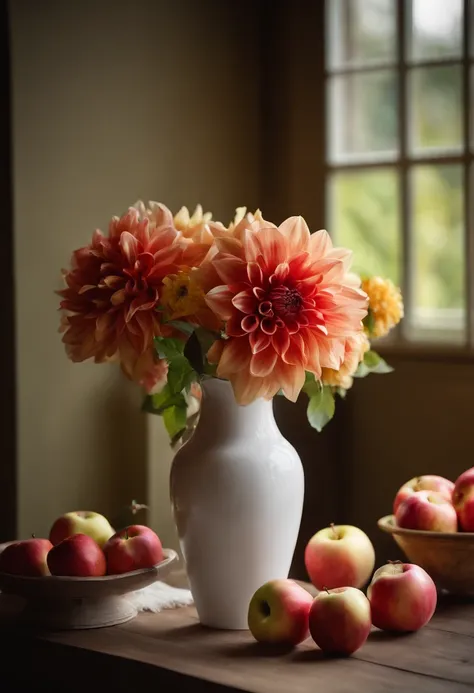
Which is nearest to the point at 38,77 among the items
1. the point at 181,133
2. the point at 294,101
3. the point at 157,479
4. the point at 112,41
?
the point at 112,41

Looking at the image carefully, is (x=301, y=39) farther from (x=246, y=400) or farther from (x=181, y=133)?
(x=246, y=400)

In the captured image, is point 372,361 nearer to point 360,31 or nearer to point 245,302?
point 245,302

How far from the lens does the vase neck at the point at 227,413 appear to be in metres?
1.30

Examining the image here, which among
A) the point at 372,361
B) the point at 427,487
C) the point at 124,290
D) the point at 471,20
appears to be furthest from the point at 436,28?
the point at 124,290

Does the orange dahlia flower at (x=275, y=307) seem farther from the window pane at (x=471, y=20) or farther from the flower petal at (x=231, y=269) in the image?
the window pane at (x=471, y=20)

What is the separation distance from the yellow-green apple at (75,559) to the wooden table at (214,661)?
0.27ft

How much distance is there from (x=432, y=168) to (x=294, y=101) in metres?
0.41

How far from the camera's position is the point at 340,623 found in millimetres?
1157

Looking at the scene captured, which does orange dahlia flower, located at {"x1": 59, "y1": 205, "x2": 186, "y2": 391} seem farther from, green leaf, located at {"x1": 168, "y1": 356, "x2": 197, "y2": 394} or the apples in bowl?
the apples in bowl

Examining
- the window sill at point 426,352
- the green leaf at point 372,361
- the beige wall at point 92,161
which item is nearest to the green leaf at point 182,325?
the green leaf at point 372,361

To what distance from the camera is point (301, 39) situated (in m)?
2.48

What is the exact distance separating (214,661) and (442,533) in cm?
39

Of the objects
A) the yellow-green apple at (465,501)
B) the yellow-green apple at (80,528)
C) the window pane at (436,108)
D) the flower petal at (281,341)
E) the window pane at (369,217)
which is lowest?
the yellow-green apple at (80,528)

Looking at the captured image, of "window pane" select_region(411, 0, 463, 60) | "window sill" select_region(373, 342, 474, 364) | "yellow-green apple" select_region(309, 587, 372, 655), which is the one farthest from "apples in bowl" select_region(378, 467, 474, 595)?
"window pane" select_region(411, 0, 463, 60)
